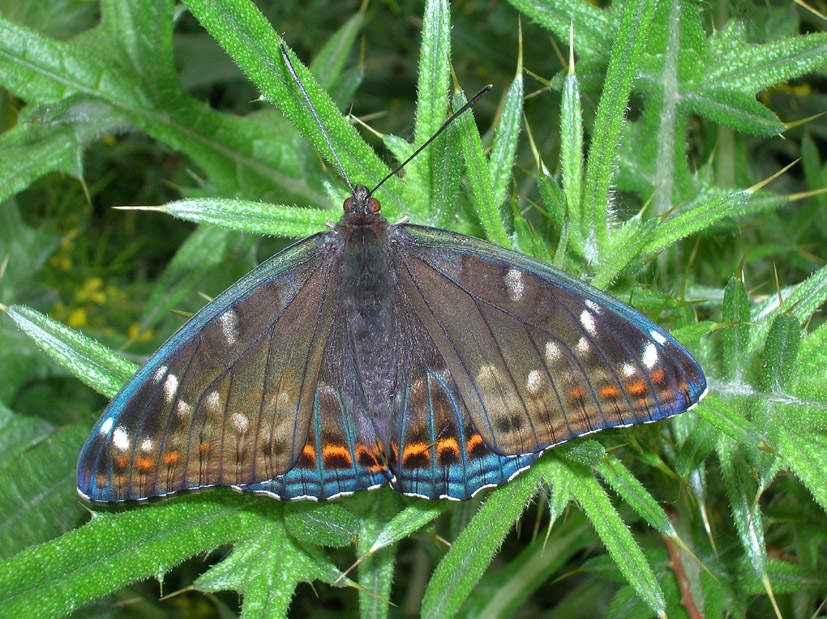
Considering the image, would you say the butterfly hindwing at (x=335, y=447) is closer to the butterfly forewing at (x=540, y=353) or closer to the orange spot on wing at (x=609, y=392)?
the butterfly forewing at (x=540, y=353)

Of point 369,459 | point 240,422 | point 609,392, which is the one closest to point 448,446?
point 369,459

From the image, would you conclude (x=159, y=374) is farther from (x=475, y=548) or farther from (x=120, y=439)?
(x=475, y=548)

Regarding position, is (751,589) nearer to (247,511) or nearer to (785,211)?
(247,511)

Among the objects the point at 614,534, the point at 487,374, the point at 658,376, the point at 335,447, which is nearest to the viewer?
the point at 658,376

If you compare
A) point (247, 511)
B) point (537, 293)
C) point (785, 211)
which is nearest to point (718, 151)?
point (785, 211)

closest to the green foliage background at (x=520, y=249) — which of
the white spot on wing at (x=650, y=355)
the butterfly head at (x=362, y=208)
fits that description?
the butterfly head at (x=362, y=208)

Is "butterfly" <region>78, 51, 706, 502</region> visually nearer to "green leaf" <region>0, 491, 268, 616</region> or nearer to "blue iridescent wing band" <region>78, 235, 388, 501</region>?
"blue iridescent wing band" <region>78, 235, 388, 501</region>

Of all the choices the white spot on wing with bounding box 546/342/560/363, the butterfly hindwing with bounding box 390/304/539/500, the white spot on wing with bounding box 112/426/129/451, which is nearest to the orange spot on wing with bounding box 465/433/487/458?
the butterfly hindwing with bounding box 390/304/539/500

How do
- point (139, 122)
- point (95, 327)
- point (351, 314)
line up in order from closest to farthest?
1. point (351, 314)
2. point (139, 122)
3. point (95, 327)
